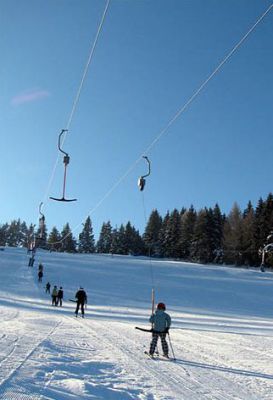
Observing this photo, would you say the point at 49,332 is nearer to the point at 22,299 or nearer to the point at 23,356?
the point at 23,356

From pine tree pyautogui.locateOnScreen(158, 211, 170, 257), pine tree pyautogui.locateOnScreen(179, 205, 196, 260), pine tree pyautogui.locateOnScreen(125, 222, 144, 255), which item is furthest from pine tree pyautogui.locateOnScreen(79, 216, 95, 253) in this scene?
pine tree pyautogui.locateOnScreen(179, 205, 196, 260)

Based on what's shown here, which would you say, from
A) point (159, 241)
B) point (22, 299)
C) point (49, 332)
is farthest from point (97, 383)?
point (159, 241)

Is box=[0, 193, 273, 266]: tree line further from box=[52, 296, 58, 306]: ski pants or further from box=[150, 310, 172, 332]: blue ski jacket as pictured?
box=[150, 310, 172, 332]: blue ski jacket

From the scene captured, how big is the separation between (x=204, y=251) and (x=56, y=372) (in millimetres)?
77540

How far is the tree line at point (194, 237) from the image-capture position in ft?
274

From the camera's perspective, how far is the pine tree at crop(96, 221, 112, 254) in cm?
12102

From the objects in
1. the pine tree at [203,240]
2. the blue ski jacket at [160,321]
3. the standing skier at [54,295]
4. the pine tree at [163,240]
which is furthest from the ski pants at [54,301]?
the pine tree at [163,240]

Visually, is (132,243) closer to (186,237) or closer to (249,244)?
Result: (186,237)

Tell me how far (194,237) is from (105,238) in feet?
132

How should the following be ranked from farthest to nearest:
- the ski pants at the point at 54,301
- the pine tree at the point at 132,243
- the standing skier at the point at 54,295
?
the pine tree at the point at 132,243 < the ski pants at the point at 54,301 < the standing skier at the point at 54,295

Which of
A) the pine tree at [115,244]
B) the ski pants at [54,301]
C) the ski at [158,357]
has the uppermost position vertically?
the pine tree at [115,244]

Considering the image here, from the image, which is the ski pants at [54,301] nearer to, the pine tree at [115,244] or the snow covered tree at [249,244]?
the snow covered tree at [249,244]

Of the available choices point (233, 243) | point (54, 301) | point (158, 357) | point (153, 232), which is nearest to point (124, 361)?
point (158, 357)

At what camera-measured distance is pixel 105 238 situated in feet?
401
